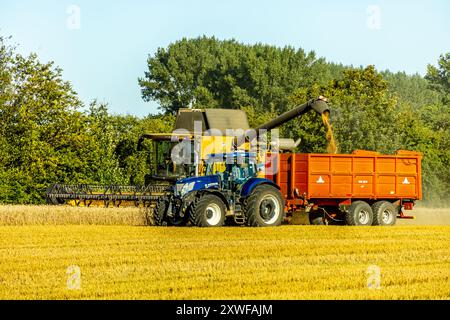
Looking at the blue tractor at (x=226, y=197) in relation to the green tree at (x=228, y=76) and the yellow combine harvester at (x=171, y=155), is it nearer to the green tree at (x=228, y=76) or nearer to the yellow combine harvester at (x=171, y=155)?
the yellow combine harvester at (x=171, y=155)

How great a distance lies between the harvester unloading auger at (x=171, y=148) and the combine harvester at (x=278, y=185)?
43 millimetres

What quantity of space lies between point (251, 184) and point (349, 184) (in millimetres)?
3682

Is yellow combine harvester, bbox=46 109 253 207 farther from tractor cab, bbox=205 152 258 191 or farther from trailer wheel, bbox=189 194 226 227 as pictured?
trailer wheel, bbox=189 194 226 227

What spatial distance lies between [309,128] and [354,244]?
106 feet

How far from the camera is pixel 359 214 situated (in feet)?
89.6

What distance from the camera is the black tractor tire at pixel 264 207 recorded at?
24.8 m

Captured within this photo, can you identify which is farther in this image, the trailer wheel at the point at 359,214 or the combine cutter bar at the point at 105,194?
the combine cutter bar at the point at 105,194

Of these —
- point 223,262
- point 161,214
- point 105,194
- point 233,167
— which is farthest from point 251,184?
point 105,194

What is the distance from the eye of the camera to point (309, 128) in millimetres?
52281

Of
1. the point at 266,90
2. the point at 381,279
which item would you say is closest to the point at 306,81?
the point at 266,90

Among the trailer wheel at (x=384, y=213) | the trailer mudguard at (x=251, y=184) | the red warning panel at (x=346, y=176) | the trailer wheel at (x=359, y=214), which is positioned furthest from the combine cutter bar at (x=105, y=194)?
the trailer wheel at (x=384, y=213)
